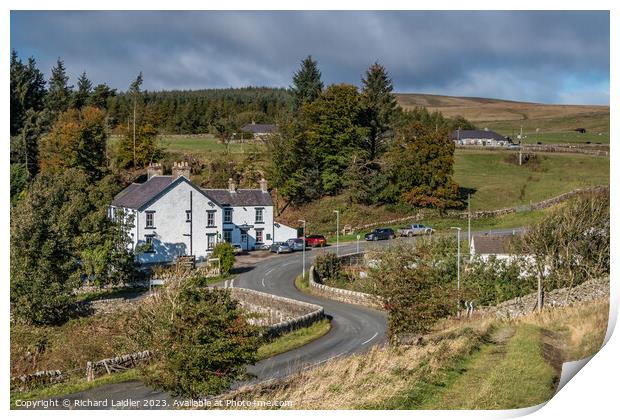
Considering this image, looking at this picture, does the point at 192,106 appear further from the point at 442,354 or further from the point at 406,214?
the point at 442,354

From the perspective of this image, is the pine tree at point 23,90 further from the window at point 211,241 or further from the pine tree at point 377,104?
the pine tree at point 377,104

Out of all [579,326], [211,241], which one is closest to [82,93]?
[211,241]

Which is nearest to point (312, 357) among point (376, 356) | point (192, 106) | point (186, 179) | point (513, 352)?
point (376, 356)

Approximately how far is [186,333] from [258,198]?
22.0m

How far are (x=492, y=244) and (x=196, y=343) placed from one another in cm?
2099

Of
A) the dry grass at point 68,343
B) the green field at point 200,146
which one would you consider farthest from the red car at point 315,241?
the green field at point 200,146

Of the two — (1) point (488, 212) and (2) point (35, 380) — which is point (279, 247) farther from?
(2) point (35, 380)

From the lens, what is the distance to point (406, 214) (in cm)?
2897

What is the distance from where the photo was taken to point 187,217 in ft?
103

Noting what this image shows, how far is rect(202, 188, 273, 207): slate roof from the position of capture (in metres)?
34.2

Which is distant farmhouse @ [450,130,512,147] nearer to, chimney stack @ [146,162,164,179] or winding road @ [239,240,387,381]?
winding road @ [239,240,387,381]

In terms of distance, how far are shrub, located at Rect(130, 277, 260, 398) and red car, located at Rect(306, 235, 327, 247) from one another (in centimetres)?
1855

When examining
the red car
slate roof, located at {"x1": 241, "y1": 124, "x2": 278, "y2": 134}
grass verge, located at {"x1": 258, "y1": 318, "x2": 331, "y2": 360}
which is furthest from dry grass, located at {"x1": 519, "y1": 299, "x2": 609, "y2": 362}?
slate roof, located at {"x1": 241, "y1": 124, "x2": 278, "y2": 134}

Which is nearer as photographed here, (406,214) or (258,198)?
(406,214)
